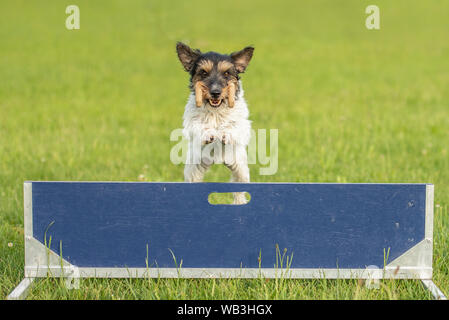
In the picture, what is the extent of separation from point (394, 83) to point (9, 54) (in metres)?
10.2

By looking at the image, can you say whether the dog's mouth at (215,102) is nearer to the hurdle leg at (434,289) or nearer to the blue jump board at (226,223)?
the blue jump board at (226,223)

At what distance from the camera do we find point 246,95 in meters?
11.7

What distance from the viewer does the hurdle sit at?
4.00 m

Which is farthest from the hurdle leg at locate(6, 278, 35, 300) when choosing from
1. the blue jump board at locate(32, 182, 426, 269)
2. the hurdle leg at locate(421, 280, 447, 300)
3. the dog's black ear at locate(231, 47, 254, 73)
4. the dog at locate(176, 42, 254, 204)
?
the hurdle leg at locate(421, 280, 447, 300)

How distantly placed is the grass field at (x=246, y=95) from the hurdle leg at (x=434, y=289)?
10 cm

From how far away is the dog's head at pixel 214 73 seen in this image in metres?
4.00

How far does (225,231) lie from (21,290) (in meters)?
1.45

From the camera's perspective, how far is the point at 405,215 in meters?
4.05

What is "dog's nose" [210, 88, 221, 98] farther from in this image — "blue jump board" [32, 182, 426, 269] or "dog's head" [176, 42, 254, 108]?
"blue jump board" [32, 182, 426, 269]

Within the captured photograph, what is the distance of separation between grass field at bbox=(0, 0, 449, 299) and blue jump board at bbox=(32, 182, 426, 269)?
22cm

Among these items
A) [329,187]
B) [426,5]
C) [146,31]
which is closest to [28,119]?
[329,187]

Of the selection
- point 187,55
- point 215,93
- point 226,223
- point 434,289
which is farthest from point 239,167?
point 434,289

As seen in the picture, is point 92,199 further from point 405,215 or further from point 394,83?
point 394,83

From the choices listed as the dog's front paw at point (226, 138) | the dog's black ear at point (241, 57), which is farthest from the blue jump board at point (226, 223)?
the dog's black ear at point (241, 57)
